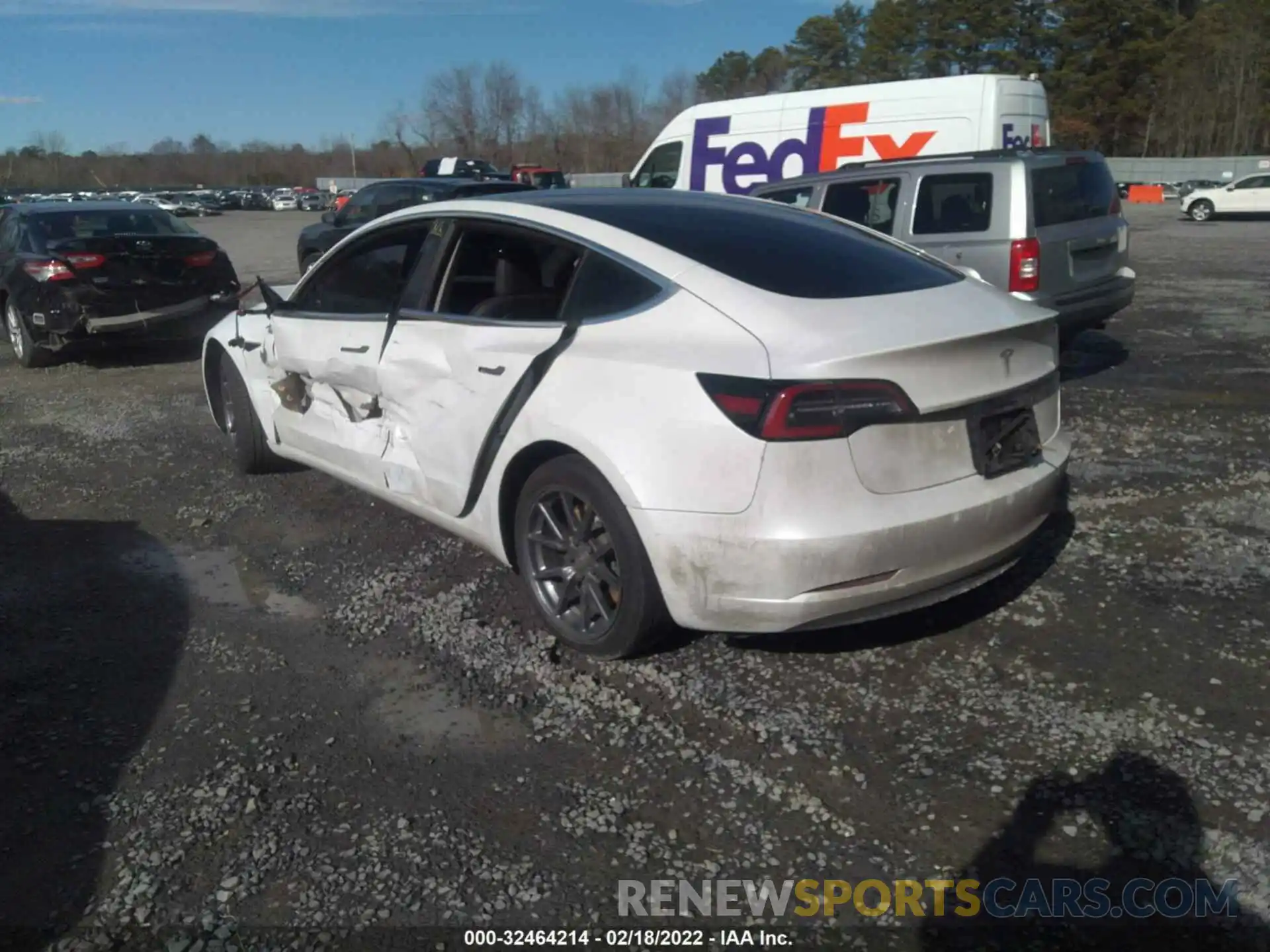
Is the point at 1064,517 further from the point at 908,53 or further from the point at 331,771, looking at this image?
the point at 908,53

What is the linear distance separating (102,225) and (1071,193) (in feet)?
29.0

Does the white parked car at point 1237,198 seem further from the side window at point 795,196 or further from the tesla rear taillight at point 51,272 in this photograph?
A: the tesla rear taillight at point 51,272

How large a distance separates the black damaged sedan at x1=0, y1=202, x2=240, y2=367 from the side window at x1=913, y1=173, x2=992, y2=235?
633cm

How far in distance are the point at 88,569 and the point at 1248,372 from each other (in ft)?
27.3

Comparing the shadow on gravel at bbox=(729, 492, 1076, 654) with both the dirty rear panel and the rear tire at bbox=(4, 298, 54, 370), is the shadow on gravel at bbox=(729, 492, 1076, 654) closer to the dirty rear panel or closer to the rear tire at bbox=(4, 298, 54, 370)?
the dirty rear panel

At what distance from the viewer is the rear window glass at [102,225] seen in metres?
10.3

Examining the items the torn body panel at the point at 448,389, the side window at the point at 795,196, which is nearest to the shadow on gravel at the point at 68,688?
the torn body panel at the point at 448,389

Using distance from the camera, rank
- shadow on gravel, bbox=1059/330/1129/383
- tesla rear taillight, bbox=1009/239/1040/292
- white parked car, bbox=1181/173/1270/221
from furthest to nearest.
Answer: white parked car, bbox=1181/173/1270/221, shadow on gravel, bbox=1059/330/1129/383, tesla rear taillight, bbox=1009/239/1040/292

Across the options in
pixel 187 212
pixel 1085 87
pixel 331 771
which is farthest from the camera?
pixel 1085 87

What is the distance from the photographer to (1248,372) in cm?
866

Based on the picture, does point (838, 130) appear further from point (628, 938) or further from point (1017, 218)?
point (628, 938)

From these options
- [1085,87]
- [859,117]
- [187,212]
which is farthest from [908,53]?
[859,117]

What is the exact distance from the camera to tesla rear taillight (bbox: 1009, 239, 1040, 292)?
7840 mm

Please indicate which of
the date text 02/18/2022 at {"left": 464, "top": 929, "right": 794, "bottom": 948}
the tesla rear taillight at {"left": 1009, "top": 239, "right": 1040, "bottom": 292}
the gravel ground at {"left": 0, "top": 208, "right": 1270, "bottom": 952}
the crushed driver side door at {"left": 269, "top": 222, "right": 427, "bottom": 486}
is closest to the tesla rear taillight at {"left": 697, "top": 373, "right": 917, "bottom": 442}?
the gravel ground at {"left": 0, "top": 208, "right": 1270, "bottom": 952}
